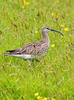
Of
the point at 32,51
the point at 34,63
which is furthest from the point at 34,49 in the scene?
the point at 34,63

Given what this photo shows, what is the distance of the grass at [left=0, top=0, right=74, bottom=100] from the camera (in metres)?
5.23

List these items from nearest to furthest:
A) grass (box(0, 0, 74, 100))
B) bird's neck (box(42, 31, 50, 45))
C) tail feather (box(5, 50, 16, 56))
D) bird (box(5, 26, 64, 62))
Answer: grass (box(0, 0, 74, 100)) < tail feather (box(5, 50, 16, 56)) < bird (box(5, 26, 64, 62)) < bird's neck (box(42, 31, 50, 45))

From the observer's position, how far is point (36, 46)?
7.46 meters

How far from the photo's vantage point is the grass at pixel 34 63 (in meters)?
5.23

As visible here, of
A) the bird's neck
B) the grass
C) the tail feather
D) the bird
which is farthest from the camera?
the bird's neck

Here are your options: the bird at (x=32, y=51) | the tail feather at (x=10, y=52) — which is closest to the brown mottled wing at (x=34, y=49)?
the bird at (x=32, y=51)

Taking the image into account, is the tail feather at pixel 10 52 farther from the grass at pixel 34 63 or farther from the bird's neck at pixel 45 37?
the bird's neck at pixel 45 37

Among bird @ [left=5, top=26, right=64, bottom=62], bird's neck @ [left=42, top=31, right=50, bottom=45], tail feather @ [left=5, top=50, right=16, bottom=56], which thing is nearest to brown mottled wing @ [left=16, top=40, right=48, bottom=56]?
bird @ [left=5, top=26, right=64, bottom=62]

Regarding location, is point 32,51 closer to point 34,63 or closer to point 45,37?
point 34,63

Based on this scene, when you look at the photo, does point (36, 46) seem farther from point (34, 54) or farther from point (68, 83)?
point (68, 83)

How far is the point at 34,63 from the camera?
6.89 meters

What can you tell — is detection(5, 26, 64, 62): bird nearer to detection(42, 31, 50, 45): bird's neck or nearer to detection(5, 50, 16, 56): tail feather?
detection(5, 50, 16, 56): tail feather

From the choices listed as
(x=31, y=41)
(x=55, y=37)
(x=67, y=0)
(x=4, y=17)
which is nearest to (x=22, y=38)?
(x=31, y=41)

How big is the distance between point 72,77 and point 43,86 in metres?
0.57
